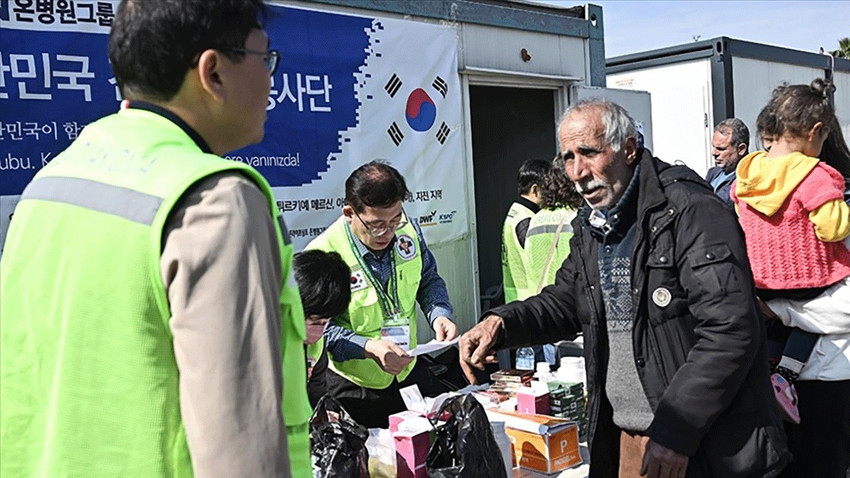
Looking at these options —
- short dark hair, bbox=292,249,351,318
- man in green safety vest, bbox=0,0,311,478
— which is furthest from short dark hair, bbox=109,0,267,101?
short dark hair, bbox=292,249,351,318

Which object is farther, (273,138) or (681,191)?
(273,138)

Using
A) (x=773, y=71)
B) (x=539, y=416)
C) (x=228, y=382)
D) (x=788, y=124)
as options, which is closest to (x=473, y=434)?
(x=539, y=416)

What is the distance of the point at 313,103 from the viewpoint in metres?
4.54

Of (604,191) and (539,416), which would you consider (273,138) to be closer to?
(539,416)

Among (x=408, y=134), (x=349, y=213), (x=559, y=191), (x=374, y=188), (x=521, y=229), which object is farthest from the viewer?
(x=521, y=229)

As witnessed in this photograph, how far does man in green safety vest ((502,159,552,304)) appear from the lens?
5180mm

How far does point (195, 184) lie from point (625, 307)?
157cm

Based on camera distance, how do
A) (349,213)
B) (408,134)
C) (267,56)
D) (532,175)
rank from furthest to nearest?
(532,175)
(408,134)
(349,213)
(267,56)

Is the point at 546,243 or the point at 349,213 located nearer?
the point at 349,213

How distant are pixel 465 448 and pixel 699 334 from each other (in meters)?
1.07

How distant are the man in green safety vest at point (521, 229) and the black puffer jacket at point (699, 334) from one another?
2.87 metres

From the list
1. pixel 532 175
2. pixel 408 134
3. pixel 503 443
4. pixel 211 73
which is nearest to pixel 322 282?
pixel 503 443

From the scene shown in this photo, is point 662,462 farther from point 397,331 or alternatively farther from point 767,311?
point 397,331

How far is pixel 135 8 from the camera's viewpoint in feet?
3.53
